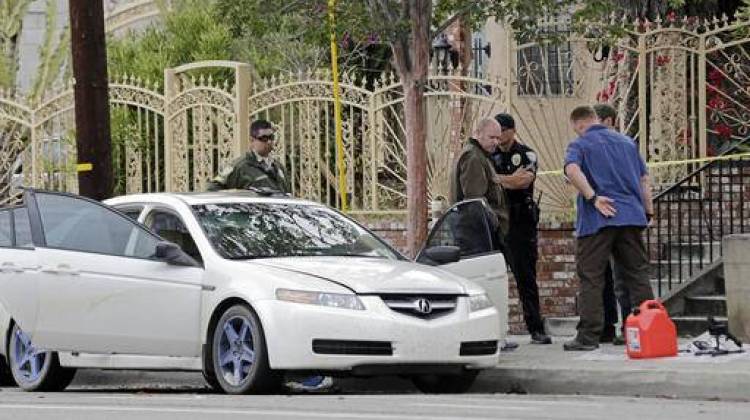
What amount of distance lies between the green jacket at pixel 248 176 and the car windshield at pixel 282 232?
189 cm

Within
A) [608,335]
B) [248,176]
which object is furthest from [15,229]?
[608,335]

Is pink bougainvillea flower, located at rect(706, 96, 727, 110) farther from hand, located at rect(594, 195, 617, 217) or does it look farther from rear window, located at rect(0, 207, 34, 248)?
rear window, located at rect(0, 207, 34, 248)

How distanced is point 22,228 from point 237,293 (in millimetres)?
2665

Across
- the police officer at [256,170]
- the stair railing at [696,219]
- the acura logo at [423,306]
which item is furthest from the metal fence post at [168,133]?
the acura logo at [423,306]

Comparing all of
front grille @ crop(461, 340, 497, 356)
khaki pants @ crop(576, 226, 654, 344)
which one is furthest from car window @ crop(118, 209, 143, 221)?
khaki pants @ crop(576, 226, 654, 344)

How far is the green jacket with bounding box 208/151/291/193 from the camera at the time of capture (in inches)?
653

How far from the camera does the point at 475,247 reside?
15195 mm

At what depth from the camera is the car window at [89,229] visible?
14.2 metres

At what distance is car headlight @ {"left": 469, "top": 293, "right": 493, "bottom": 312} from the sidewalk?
0.68 meters

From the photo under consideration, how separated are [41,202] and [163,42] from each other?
1243cm

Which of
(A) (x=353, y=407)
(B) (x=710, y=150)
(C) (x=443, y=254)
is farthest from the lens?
(B) (x=710, y=150)

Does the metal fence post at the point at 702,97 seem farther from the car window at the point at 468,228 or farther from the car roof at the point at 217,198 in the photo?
the car roof at the point at 217,198

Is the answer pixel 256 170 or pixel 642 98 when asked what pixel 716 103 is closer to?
pixel 642 98

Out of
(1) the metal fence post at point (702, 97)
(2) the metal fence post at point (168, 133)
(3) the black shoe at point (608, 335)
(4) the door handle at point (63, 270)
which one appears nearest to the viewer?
(4) the door handle at point (63, 270)
